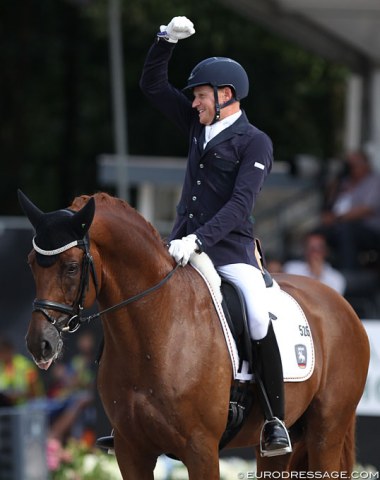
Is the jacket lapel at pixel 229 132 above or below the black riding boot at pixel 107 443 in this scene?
above

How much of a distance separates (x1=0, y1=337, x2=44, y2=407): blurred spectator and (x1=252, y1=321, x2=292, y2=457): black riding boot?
577 cm

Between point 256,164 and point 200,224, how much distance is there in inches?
17.0

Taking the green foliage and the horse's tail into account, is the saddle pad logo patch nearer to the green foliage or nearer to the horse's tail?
the horse's tail

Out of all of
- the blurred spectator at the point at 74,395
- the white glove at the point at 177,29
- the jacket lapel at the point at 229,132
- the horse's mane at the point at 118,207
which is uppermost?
the white glove at the point at 177,29

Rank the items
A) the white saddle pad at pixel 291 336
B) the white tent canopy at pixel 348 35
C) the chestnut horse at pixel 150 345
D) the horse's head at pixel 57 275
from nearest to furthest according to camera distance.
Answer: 1. the horse's head at pixel 57 275
2. the chestnut horse at pixel 150 345
3. the white saddle pad at pixel 291 336
4. the white tent canopy at pixel 348 35

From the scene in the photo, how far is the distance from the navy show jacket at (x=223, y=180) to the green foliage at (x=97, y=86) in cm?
1490

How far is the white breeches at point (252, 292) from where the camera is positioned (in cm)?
596

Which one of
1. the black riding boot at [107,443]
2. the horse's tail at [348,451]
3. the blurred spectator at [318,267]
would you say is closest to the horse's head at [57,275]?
the black riding boot at [107,443]

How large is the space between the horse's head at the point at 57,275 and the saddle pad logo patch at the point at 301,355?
1511 mm

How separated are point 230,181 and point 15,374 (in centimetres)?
614

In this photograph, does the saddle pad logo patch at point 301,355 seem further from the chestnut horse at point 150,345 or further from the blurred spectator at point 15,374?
the blurred spectator at point 15,374

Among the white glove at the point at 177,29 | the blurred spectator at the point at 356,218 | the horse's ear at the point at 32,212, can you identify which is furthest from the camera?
the blurred spectator at the point at 356,218

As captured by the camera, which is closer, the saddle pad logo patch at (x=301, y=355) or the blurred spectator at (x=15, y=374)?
the saddle pad logo patch at (x=301, y=355)

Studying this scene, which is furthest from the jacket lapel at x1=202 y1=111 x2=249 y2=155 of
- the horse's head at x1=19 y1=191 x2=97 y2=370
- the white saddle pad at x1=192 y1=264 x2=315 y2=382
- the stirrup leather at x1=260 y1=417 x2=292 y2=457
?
the stirrup leather at x1=260 y1=417 x2=292 y2=457
